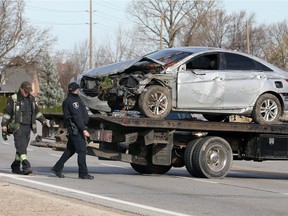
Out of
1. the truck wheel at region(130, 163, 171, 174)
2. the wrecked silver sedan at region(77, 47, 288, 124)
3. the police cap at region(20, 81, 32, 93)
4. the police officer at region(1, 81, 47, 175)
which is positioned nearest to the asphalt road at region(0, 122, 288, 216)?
the truck wheel at region(130, 163, 171, 174)

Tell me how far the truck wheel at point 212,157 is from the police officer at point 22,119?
9.91 ft

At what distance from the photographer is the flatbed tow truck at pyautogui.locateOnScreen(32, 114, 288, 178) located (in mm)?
13148

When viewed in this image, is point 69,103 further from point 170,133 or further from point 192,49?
point 192,49

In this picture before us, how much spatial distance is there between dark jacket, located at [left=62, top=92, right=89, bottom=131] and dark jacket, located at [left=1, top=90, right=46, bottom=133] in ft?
2.82

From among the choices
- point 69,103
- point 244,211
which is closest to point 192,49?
point 69,103

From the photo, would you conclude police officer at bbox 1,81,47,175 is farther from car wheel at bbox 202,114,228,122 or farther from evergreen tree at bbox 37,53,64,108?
evergreen tree at bbox 37,53,64,108

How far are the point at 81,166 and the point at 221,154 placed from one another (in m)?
2.84

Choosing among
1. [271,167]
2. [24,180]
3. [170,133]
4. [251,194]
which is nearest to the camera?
[251,194]

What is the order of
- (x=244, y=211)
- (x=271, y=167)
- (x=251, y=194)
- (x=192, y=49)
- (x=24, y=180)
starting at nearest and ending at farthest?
(x=244, y=211) → (x=251, y=194) → (x=24, y=180) → (x=192, y=49) → (x=271, y=167)

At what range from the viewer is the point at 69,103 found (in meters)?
12.8

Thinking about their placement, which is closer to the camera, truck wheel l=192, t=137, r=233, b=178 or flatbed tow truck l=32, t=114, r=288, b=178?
flatbed tow truck l=32, t=114, r=288, b=178

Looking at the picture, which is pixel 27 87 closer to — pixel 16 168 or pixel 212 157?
pixel 16 168

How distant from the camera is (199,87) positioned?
13.8 m

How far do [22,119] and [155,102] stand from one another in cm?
252
